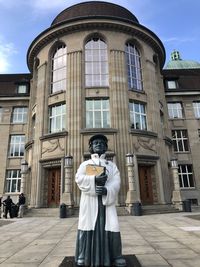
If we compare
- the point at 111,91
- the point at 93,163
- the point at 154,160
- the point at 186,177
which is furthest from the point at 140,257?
the point at 186,177

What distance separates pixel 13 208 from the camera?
632 inches

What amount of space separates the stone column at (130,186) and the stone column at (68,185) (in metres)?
3.88

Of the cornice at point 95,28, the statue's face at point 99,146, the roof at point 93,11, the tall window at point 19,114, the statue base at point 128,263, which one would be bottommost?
the statue base at point 128,263

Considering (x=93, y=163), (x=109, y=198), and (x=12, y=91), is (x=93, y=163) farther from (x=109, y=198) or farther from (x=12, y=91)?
(x=12, y=91)

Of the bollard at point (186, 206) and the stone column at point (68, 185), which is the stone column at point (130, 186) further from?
the bollard at point (186, 206)

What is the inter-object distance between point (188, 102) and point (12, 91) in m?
21.1

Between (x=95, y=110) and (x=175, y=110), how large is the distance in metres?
12.1

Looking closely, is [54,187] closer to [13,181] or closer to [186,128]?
[13,181]

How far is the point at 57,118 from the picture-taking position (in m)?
20.4

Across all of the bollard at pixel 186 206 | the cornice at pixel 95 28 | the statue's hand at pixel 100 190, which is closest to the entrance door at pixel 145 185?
the bollard at pixel 186 206

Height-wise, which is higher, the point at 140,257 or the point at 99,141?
the point at 99,141

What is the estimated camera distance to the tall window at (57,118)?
1980cm

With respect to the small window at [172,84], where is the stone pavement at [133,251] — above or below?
below

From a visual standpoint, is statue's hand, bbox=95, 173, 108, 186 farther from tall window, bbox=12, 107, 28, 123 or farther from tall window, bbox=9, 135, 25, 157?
tall window, bbox=12, 107, 28, 123
